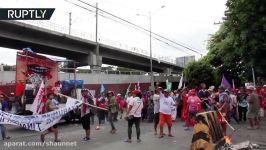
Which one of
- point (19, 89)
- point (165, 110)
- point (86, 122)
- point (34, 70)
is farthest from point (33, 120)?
point (34, 70)

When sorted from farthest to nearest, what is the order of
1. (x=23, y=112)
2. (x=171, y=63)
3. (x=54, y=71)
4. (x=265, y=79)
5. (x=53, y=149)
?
(x=171, y=63)
(x=265, y=79)
(x=54, y=71)
(x=23, y=112)
(x=53, y=149)

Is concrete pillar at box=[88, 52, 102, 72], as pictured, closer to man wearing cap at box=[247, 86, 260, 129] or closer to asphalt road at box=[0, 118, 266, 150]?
asphalt road at box=[0, 118, 266, 150]

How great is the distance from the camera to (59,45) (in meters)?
50.6

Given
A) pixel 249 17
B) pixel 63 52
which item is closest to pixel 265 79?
pixel 249 17

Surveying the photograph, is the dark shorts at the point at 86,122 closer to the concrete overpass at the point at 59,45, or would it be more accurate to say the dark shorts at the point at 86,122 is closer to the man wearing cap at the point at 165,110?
the man wearing cap at the point at 165,110

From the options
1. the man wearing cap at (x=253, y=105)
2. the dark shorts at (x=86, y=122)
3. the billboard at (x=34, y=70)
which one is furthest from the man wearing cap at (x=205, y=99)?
the billboard at (x=34, y=70)

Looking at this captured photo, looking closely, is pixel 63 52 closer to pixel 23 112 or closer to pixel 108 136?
pixel 23 112

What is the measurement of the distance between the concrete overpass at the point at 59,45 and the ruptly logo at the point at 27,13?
3347 cm

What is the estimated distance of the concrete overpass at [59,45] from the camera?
43.1 m

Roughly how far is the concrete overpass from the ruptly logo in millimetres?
33465

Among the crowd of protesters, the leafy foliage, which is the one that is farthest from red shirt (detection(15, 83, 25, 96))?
the leafy foliage

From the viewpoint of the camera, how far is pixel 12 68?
4169 centimetres

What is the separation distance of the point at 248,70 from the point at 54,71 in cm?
1104

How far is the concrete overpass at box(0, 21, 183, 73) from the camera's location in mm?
43094
